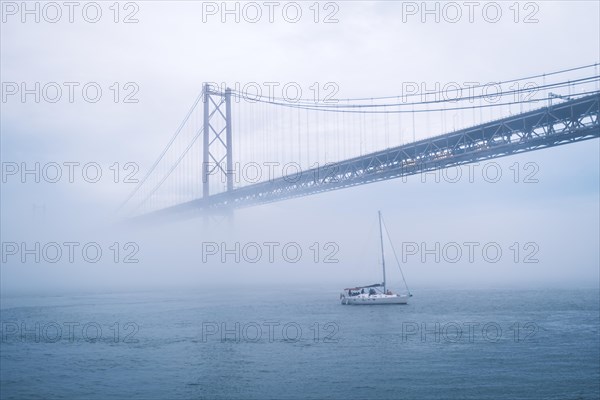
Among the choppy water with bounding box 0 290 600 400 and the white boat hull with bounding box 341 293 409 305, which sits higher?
the choppy water with bounding box 0 290 600 400

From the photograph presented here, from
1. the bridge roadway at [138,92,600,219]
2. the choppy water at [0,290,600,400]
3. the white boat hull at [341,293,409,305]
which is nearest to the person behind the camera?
the choppy water at [0,290,600,400]

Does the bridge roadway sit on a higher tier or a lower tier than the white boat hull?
higher

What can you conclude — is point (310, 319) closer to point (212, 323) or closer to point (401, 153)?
point (212, 323)

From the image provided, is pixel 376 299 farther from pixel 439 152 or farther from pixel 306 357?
pixel 306 357

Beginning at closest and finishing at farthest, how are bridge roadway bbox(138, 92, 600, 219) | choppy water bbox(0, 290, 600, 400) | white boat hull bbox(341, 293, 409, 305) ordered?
choppy water bbox(0, 290, 600, 400)
bridge roadway bbox(138, 92, 600, 219)
white boat hull bbox(341, 293, 409, 305)

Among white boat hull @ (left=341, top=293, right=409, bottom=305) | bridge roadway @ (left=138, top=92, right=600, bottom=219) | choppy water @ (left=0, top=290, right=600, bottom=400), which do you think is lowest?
white boat hull @ (left=341, top=293, right=409, bottom=305)

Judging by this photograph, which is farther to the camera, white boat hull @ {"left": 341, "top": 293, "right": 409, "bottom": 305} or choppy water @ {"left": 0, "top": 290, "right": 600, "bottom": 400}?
white boat hull @ {"left": 341, "top": 293, "right": 409, "bottom": 305}

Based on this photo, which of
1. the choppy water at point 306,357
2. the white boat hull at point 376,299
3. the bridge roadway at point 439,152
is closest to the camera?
the choppy water at point 306,357
